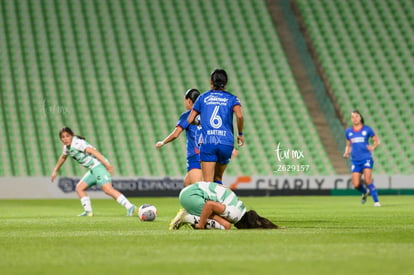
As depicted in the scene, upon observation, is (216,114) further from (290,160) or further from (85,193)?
(290,160)

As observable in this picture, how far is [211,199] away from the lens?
9930 mm

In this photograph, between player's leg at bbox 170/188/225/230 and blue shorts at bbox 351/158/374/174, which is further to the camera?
blue shorts at bbox 351/158/374/174

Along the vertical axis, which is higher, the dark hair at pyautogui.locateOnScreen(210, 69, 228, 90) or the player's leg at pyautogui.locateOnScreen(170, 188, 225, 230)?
the dark hair at pyautogui.locateOnScreen(210, 69, 228, 90)

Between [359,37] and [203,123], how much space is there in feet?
73.6

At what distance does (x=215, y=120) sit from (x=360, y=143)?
8.63 m

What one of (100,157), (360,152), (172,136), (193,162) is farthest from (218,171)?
(360,152)

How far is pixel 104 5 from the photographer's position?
32656mm

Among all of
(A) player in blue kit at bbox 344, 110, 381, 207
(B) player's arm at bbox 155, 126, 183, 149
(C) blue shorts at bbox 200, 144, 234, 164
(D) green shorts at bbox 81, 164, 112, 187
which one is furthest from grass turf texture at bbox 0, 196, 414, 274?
(A) player in blue kit at bbox 344, 110, 381, 207

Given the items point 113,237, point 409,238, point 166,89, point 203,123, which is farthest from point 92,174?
point 166,89

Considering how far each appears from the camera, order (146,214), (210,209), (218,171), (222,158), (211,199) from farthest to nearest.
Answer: (146,214), (218,171), (222,158), (211,199), (210,209)

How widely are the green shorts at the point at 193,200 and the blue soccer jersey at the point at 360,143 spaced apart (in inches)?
377

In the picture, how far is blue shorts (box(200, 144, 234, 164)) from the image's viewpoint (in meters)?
11.1

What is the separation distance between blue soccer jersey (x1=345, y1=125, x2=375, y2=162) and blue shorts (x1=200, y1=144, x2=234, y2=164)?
27.2 ft

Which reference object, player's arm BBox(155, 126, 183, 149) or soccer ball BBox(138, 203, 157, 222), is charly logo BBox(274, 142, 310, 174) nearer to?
soccer ball BBox(138, 203, 157, 222)
